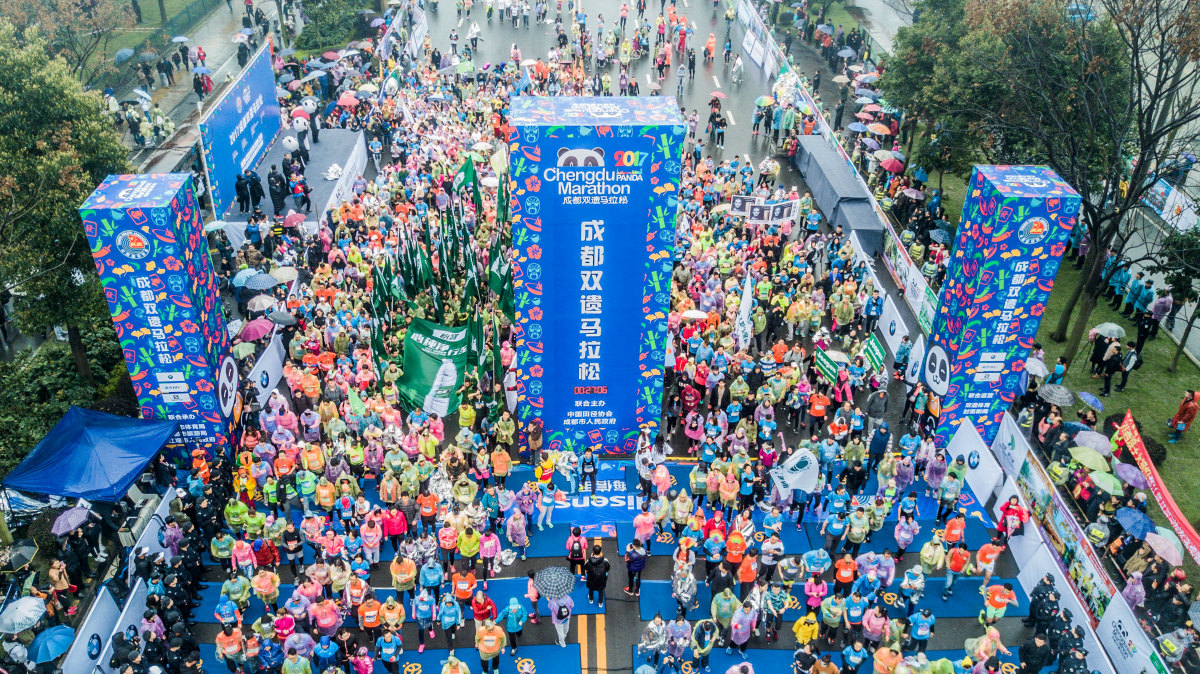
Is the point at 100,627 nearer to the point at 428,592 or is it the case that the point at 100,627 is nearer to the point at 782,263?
the point at 428,592

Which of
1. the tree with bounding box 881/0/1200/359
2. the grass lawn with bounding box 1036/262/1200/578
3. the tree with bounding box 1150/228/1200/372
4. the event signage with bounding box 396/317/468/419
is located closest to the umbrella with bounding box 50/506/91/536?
the event signage with bounding box 396/317/468/419

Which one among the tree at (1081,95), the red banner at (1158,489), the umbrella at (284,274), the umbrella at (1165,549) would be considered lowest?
the umbrella at (284,274)

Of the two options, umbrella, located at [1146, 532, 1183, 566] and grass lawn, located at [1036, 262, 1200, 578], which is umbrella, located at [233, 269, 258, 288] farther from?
grass lawn, located at [1036, 262, 1200, 578]

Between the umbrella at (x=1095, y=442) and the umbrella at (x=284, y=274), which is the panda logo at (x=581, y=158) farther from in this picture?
the umbrella at (x=1095, y=442)

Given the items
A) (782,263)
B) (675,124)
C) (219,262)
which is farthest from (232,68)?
(675,124)

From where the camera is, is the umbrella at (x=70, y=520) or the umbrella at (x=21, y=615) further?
the umbrella at (x=70, y=520)

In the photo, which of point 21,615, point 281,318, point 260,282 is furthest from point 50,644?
point 260,282

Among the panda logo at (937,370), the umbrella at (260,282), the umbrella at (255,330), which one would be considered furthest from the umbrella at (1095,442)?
the umbrella at (260,282)
